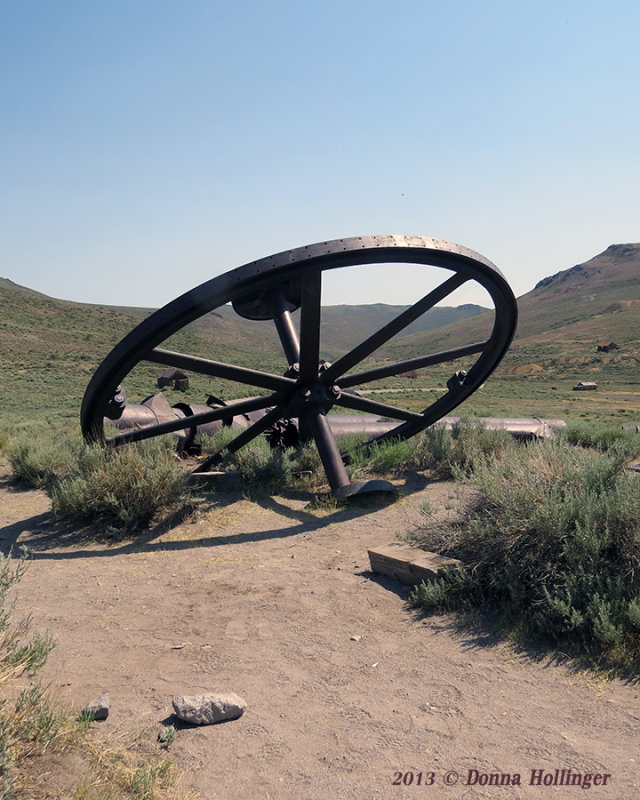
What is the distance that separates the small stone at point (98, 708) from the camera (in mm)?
2724

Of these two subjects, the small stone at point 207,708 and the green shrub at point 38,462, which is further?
the green shrub at point 38,462

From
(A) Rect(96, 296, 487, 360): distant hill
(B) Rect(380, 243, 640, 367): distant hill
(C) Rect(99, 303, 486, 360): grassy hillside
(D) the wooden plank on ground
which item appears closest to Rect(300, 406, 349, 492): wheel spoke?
(D) the wooden plank on ground

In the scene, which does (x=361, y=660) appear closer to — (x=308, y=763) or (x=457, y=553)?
(x=308, y=763)

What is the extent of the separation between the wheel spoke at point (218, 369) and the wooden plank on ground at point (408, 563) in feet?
7.17

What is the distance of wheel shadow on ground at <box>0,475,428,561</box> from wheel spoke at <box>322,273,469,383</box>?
1378 mm

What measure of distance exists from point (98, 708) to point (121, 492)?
11.1 ft

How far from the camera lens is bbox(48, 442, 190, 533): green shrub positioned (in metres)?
5.95

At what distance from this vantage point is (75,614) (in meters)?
4.01

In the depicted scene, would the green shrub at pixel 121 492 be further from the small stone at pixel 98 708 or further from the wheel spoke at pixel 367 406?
the small stone at pixel 98 708

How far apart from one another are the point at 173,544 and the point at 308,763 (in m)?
3.28

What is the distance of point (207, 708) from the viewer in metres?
2.75

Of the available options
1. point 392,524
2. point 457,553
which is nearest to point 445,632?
point 457,553

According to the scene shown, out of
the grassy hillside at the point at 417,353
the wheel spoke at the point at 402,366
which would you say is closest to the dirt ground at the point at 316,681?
the wheel spoke at the point at 402,366

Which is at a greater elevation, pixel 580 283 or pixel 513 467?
pixel 580 283
